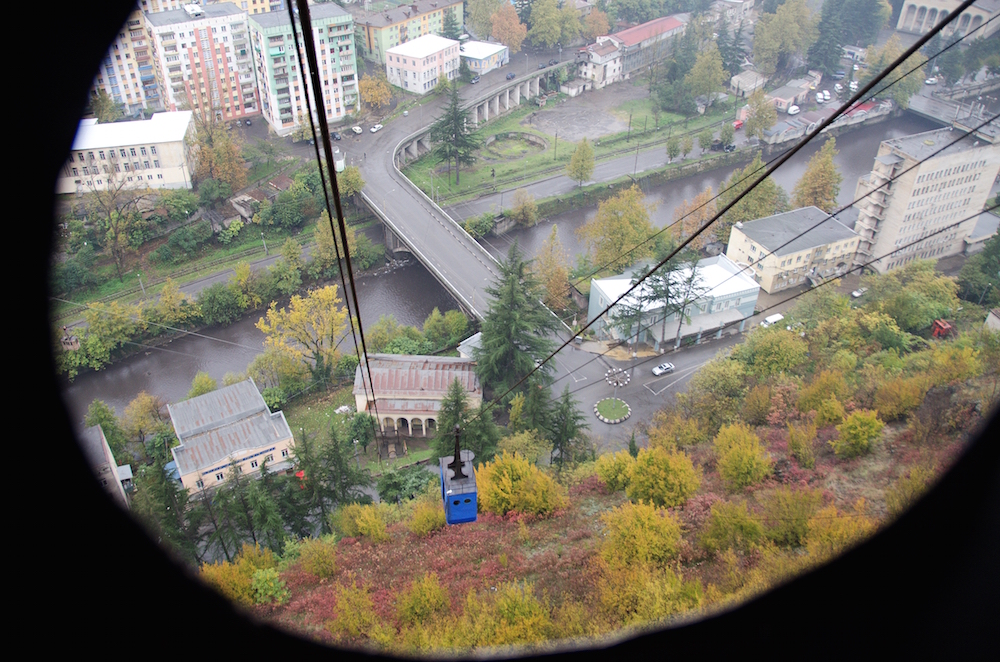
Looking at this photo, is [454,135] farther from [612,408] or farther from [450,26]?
[612,408]

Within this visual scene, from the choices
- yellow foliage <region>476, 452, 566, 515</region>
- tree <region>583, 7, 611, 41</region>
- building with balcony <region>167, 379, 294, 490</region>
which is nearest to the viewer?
yellow foliage <region>476, 452, 566, 515</region>

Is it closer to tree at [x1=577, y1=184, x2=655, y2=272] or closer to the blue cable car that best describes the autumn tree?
tree at [x1=577, y1=184, x2=655, y2=272]

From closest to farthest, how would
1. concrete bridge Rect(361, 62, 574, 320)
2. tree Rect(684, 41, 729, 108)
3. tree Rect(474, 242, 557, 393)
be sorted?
tree Rect(474, 242, 557, 393) < concrete bridge Rect(361, 62, 574, 320) < tree Rect(684, 41, 729, 108)

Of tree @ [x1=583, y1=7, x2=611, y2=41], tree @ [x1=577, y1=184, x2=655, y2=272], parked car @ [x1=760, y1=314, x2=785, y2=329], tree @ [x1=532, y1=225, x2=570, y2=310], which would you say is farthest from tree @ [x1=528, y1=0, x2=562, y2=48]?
parked car @ [x1=760, y1=314, x2=785, y2=329]

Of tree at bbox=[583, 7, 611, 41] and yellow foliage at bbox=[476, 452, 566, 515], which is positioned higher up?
yellow foliage at bbox=[476, 452, 566, 515]

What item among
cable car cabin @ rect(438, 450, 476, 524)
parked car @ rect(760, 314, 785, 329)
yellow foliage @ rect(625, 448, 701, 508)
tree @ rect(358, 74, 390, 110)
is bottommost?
parked car @ rect(760, 314, 785, 329)

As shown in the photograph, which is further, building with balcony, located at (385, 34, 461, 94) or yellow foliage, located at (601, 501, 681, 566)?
building with balcony, located at (385, 34, 461, 94)

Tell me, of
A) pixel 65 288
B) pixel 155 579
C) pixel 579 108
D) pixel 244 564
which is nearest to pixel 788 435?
pixel 244 564

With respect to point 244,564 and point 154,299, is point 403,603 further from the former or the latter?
point 154,299
